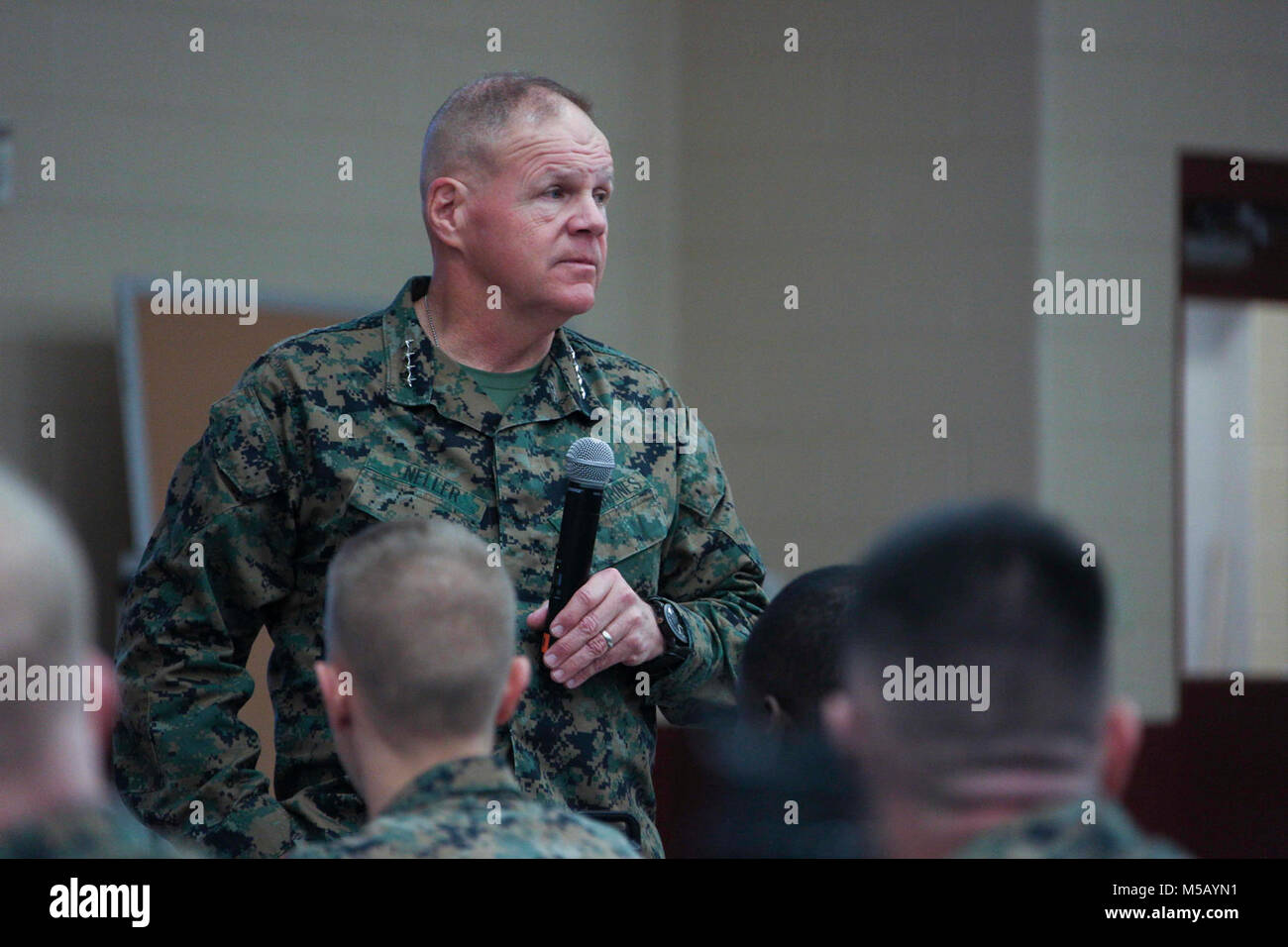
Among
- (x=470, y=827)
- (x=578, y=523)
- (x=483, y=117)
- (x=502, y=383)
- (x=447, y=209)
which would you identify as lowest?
(x=470, y=827)

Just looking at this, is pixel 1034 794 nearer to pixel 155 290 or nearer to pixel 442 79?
pixel 155 290

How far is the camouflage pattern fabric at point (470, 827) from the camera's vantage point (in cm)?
122

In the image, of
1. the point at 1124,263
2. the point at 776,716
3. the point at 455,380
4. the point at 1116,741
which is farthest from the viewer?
the point at 1124,263

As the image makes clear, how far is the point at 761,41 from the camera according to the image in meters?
4.55

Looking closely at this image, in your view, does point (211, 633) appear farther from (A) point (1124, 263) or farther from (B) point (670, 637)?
(A) point (1124, 263)

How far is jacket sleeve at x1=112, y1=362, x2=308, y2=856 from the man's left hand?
32 centimetres

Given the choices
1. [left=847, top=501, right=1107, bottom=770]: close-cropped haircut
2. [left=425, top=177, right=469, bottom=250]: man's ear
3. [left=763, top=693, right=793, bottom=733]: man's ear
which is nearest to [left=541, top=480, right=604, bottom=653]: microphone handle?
[left=763, top=693, right=793, bottom=733]: man's ear

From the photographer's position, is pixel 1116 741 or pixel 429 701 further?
pixel 429 701

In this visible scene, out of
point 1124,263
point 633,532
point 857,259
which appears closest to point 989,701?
point 633,532

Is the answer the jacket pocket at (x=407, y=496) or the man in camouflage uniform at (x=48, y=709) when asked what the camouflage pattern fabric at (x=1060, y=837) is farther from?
the jacket pocket at (x=407, y=496)

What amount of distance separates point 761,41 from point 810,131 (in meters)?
0.35

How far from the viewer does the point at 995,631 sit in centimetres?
109

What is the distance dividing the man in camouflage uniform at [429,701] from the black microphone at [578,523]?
11.7 inches

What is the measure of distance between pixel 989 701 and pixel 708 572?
95cm
